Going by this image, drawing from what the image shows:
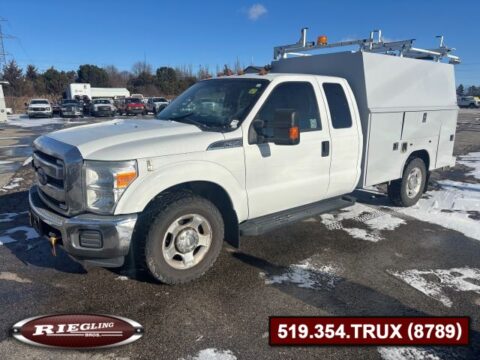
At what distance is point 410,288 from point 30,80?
223 feet

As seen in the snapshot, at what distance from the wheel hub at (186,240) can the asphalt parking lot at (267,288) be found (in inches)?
15.1

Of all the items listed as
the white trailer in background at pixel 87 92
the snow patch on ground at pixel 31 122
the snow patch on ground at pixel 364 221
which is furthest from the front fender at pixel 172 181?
the white trailer in background at pixel 87 92

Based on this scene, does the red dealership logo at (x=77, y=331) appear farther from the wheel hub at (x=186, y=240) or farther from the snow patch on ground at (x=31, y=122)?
the snow patch on ground at (x=31, y=122)

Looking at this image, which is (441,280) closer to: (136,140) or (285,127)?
(285,127)

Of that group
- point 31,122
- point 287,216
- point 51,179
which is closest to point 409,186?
point 287,216

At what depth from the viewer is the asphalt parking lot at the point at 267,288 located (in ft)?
8.87

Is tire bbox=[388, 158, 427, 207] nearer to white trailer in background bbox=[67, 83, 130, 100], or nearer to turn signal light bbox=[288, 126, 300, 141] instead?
turn signal light bbox=[288, 126, 300, 141]

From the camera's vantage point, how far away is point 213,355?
2613 mm

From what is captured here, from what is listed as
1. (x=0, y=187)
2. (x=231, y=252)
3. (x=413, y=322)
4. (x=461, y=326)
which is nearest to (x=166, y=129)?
(x=231, y=252)

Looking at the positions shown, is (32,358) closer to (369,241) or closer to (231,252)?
(231,252)

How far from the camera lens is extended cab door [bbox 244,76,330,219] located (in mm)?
3775

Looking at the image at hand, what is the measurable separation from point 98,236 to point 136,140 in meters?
0.89

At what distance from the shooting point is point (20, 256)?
13.7 feet

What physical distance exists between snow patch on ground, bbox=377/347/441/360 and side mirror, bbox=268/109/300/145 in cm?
194
